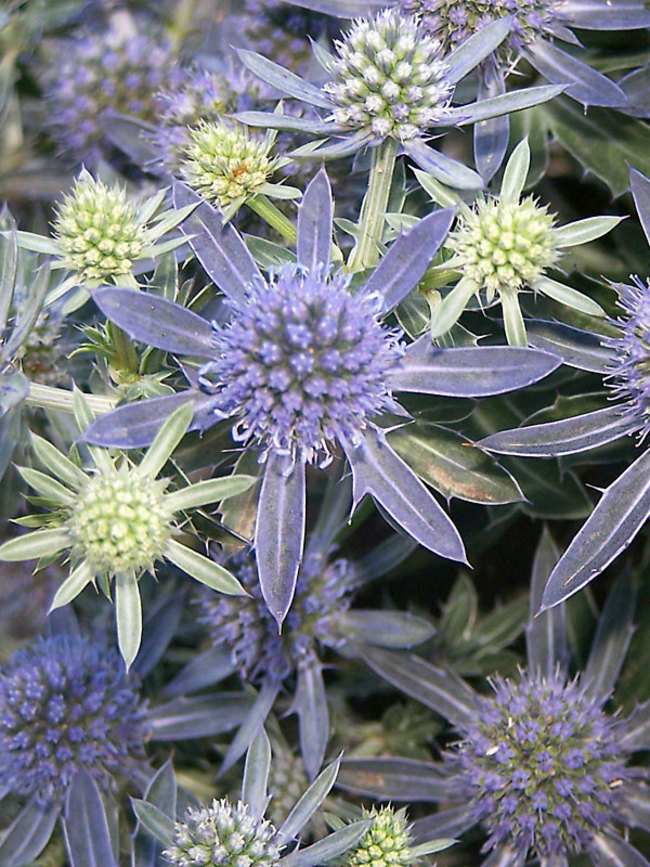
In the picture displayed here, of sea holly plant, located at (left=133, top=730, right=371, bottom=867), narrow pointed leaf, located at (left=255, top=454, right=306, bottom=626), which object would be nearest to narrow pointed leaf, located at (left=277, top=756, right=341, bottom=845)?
sea holly plant, located at (left=133, top=730, right=371, bottom=867)

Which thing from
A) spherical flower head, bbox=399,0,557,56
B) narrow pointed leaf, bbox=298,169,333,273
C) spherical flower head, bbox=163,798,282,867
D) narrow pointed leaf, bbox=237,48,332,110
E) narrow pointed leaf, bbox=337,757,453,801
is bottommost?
spherical flower head, bbox=163,798,282,867

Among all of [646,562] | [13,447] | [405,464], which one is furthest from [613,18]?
[13,447]

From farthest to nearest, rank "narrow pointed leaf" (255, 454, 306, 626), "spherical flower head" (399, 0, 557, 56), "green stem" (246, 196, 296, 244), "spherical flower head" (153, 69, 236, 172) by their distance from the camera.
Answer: "spherical flower head" (153, 69, 236, 172)
"spherical flower head" (399, 0, 557, 56)
"green stem" (246, 196, 296, 244)
"narrow pointed leaf" (255, 454, 306, 626)

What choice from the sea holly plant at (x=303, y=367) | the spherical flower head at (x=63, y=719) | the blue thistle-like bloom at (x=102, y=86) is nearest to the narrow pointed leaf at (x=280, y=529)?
the sea holly plant at (x=303, y=367)

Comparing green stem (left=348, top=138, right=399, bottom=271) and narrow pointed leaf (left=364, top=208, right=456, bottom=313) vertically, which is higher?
green stem (left=348, top=138, right=399, bottom=271)

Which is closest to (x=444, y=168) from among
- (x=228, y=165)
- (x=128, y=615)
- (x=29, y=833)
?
(x=228, y=165)

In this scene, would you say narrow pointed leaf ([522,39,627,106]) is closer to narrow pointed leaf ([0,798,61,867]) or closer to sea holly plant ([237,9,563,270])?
sea holly plant ([237,9,563,270])

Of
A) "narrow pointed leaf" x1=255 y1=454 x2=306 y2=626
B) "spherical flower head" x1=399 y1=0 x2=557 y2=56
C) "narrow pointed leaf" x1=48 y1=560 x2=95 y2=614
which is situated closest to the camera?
"narrow pointed leaf" x1=48 y1=560 x2=95 y2=614

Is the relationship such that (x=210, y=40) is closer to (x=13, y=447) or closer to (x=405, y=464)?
(x=13, y=447)
